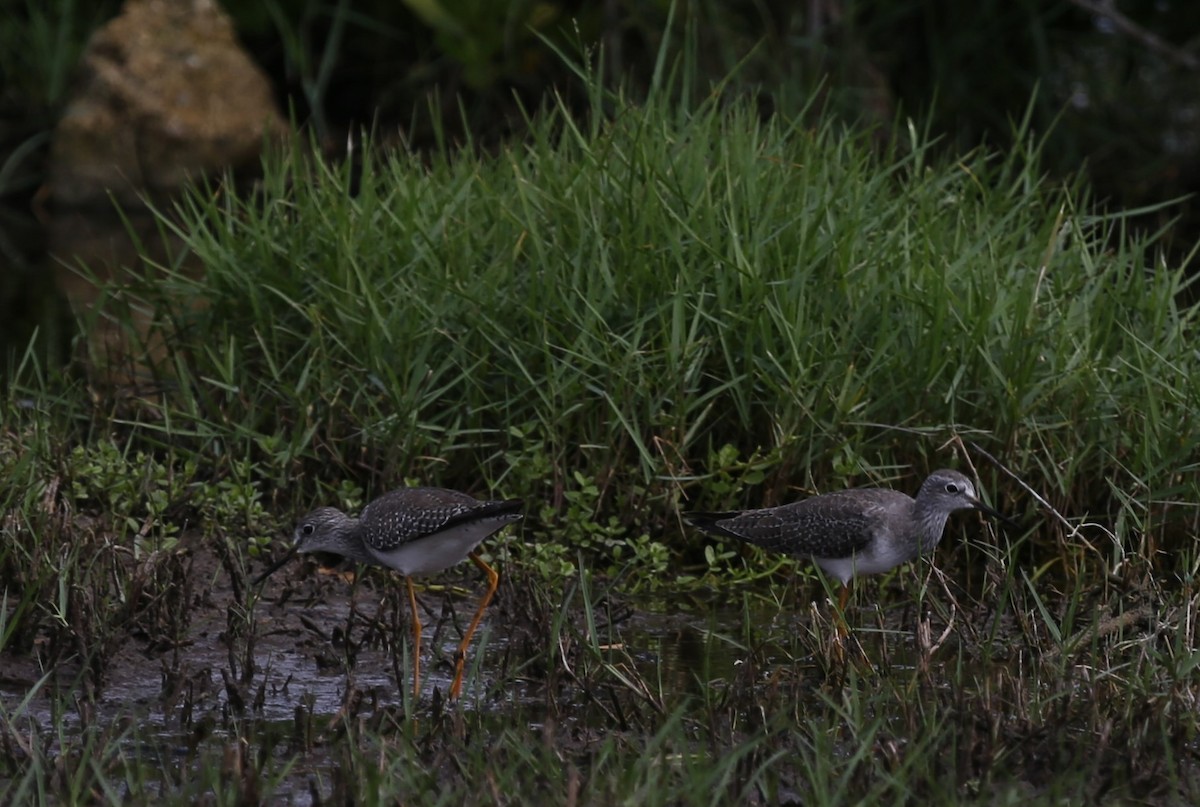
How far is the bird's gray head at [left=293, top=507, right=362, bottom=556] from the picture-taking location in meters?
5.91

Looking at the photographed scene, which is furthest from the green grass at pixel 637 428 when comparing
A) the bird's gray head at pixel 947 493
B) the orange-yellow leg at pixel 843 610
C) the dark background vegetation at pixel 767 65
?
the dark background vegetation at pixel 767 65

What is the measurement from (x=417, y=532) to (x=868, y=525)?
146cm

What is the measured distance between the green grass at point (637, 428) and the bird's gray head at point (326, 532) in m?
0.25

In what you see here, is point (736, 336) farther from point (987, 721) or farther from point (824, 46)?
point (824, 46)

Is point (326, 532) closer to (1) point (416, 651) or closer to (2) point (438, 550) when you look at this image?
(2) point (438, 550)

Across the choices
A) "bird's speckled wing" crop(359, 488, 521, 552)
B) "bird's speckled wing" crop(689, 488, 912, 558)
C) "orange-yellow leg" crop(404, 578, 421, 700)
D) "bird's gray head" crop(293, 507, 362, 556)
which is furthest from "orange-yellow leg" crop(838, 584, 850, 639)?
"bird's gray head" crop(293, 507, 362, 556)

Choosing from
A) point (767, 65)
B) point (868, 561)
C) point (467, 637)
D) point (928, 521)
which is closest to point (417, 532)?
point (467, 637)

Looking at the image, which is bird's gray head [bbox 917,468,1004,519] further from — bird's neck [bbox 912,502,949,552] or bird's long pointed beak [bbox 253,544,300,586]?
bird's long pointed beak [bbox 253,544,300,586]

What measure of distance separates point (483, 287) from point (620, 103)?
1106mm

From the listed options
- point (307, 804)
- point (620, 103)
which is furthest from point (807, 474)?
point (307, 804)

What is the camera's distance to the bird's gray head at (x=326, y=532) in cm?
591

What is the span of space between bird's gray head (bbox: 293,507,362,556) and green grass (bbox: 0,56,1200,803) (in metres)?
0.25

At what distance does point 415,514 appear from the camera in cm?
562

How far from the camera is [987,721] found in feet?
14.9
